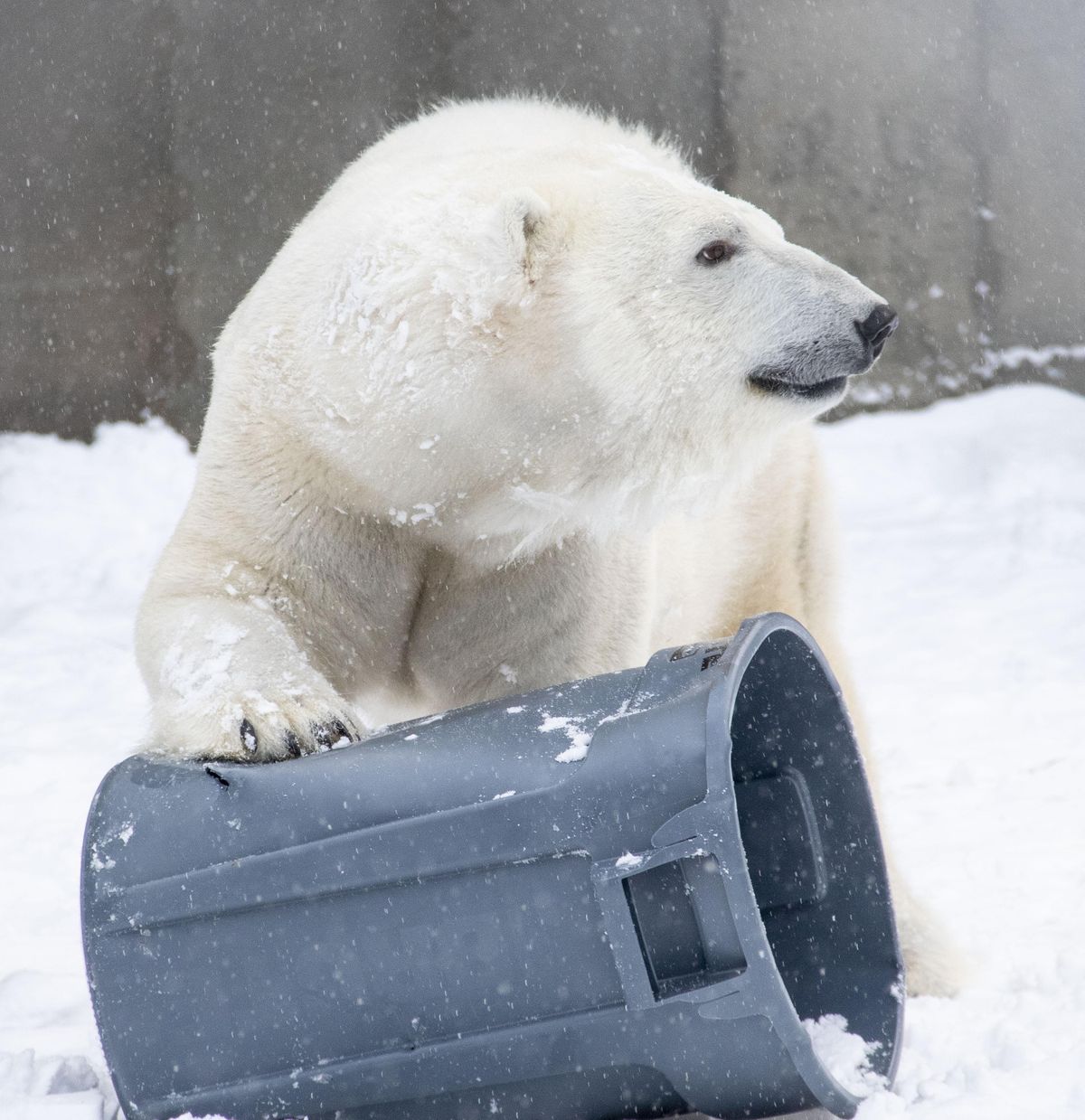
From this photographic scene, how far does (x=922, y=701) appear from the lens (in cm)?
379

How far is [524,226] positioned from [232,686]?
712mm

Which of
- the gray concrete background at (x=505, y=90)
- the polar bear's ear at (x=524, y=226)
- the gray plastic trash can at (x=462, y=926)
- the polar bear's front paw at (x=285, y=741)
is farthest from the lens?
the gray concrete background at (x=505, y=90)

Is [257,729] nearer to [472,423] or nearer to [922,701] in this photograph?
[472,423]

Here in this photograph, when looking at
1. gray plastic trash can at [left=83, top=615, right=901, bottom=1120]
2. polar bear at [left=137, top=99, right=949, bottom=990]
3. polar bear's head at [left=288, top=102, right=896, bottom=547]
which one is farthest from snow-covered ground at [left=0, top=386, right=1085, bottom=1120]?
polar bear's head at [left=288, top=102, right=896, bottom=547]

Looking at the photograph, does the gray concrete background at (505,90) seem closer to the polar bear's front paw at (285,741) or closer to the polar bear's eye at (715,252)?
the polar bear's eye at (715,252)

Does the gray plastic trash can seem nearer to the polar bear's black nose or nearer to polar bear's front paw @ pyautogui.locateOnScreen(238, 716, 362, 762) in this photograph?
polar bear's front paw @ pyautogui.locateOnScreen(238, 716, 362, 762)

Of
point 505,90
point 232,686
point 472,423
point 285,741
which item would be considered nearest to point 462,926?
point 285,741

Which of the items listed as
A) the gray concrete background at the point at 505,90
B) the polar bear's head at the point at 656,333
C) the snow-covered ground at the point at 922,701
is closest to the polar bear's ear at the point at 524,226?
the polar bear's head at the point at 656,333

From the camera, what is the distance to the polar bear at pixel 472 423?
184 cm

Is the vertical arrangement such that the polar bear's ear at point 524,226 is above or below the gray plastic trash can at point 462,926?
above

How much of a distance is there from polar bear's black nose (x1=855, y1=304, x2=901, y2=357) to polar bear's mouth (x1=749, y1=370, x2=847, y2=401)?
0.06m

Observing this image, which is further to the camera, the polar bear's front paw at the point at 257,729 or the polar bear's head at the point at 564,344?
the polar bear's head at the point at 564,344

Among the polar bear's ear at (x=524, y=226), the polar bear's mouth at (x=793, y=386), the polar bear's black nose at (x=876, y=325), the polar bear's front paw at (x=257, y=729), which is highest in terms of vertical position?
the polar bear's ear at (x=524, y=226)

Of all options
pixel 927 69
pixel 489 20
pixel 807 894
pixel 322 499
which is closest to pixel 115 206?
pixel 489 20
